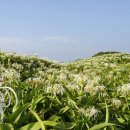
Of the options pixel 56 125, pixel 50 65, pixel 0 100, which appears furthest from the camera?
pixel 50 65

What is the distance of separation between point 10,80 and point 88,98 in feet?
5.00

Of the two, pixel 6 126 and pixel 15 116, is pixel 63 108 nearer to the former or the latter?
pixel 15 116

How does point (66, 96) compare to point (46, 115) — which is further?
point (66, 96)

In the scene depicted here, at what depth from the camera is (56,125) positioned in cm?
517

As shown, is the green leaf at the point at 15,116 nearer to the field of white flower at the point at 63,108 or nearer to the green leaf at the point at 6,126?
the field of white flower at the point at 63,108

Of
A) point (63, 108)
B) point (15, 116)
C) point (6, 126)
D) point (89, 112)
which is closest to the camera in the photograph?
point (6, 126)

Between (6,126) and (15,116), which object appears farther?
(15,116)

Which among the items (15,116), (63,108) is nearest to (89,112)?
(63,108)

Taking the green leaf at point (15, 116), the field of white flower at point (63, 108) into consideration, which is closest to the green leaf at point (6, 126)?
the field of white flower at point (63, 108)

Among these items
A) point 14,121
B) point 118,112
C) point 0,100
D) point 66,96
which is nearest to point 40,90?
point 66,96

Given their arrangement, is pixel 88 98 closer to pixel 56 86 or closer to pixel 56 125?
pixel 56 86

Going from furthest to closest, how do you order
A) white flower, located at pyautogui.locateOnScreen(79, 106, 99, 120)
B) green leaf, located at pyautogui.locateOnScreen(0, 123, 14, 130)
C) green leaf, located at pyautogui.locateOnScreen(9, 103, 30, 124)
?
white flower, located at pyautogui.locateOnScreen(79, 106, 99, 120)
green leaf, located at pyautogui.locateOnScreen(9, 103, 30, 124)
green leaf, located at pyautogui.locateOnScreen(0, 123, 14, 130)

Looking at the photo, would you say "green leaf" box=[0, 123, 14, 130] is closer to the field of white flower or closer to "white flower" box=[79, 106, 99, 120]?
the field of white flower

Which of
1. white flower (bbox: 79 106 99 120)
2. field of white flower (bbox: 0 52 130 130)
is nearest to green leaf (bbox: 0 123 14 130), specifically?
field of white flower (bbox: 0 52 130 130)
